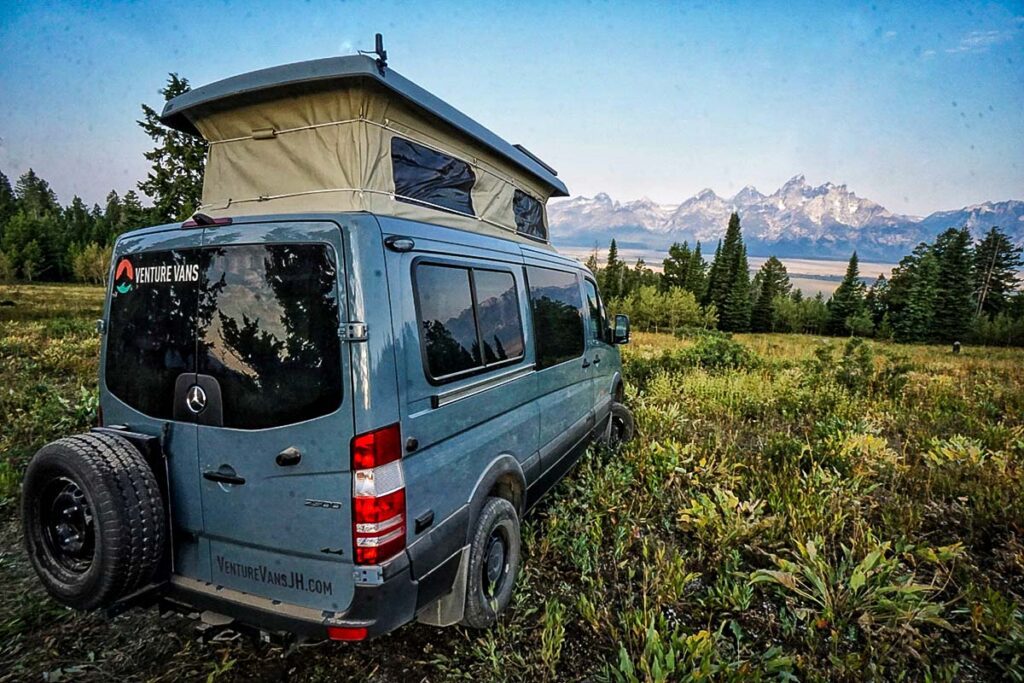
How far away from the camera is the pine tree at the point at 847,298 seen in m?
71.6

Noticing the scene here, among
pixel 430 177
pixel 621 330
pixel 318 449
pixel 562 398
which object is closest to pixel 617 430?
pixel 621 330

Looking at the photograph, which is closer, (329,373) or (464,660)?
(329,373)

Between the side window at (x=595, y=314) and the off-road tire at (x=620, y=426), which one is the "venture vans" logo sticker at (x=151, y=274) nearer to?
the side window at (x=595, y=314)

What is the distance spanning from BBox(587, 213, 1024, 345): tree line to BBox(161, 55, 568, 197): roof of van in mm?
48269

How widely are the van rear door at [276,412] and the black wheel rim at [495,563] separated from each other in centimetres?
121

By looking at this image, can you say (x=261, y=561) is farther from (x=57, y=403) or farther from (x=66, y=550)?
(x=57, y=403)

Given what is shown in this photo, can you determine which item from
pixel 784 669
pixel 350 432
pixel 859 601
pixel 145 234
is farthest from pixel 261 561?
pixel 859 601

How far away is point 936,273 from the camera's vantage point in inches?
2210

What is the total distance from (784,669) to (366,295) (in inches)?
127

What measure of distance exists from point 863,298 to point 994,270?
14.3 meters

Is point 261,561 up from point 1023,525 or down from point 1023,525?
up

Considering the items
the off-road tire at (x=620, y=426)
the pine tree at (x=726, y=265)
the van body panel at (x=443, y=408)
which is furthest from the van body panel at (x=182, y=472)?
the pine tree at (x=726, y=265)

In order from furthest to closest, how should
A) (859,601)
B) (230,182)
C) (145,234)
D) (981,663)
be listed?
1. (230,182)
2. (859,601)
3. (981,663)
4. (145,234)

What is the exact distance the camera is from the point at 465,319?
10.0ft
